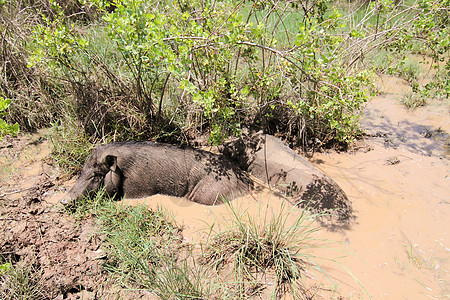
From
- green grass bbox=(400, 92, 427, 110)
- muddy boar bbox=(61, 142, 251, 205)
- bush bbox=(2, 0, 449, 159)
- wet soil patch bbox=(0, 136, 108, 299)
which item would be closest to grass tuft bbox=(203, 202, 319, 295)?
muddy boar bbox=(61, 142, 251, 205)

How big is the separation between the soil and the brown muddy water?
1cm

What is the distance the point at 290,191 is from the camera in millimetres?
3984

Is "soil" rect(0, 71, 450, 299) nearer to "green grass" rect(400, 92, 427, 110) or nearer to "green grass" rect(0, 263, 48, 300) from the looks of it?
"green grass" rect(0, 263, 48, 300)

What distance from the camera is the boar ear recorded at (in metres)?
3.77

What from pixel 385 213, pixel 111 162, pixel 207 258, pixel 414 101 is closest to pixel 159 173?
pixel 111 162

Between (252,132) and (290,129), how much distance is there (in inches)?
25.2

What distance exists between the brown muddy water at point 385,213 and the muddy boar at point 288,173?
20 cm

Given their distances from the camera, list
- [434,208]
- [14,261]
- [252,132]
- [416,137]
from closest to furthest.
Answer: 1. [14,261]
2. [434,208]
3. [252,132]
4. [416,137]

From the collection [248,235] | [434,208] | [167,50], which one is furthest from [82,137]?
[434,208]

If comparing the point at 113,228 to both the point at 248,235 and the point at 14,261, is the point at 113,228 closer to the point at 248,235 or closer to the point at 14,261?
the point at 14,261

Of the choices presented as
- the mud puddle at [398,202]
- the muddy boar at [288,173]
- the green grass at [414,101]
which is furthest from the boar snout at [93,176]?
the green grass at [414,101]

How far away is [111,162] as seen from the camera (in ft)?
12.6

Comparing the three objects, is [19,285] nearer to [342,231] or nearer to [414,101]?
[342,231]

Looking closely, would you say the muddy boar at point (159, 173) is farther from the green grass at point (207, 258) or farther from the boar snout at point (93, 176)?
the green grass at point (207, 258)
